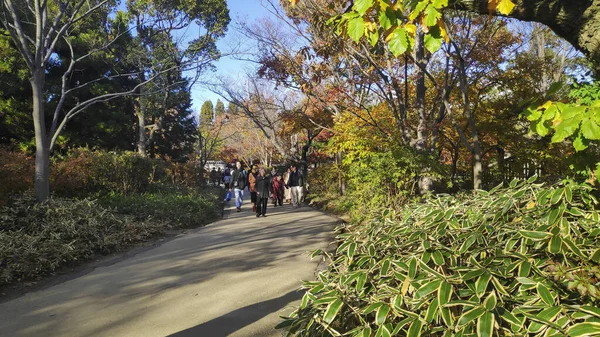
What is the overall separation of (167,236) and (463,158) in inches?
422

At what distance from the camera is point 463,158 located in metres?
14.9

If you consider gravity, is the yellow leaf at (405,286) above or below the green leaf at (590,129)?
below

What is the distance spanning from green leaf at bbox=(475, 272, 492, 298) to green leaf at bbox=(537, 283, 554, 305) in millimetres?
217

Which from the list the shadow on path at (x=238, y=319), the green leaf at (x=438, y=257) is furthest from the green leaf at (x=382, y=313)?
the shadow on path at (x=238, y=319)

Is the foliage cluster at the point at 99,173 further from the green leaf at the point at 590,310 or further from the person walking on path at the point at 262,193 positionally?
the green leaf at the point at 590,310

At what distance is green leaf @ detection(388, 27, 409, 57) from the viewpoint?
2412 mm

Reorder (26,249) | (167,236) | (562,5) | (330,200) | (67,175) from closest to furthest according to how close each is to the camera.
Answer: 1. (562,5)
2. (26,249)
3. (167,236)
4. (67,175)
5. (330,200)

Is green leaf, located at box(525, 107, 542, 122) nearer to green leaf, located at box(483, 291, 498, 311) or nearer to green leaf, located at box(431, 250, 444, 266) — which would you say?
green leaf, located at box(431, 250, 444, 266)

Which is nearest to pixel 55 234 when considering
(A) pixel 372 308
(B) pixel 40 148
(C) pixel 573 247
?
(B) pixel 40 148

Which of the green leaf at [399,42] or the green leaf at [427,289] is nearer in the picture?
the green leaf at [427,289]

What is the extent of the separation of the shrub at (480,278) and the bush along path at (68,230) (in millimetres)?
4595

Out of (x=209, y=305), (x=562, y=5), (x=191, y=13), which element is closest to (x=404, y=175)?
(x=209, y=305)

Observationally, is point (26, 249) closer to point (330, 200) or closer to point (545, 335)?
point (545, 335)

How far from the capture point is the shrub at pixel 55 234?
218 inches
